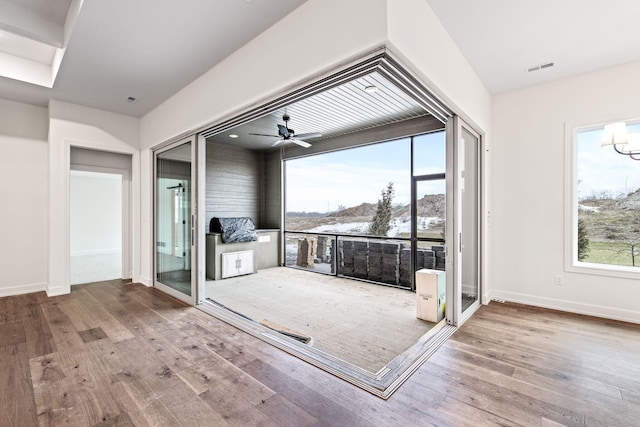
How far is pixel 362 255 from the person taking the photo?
5.82 meters

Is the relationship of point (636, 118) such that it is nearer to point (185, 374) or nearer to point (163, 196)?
point (185, 374)

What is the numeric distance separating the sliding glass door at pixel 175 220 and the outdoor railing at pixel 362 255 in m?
3.02

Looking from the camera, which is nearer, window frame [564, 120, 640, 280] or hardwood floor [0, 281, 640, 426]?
hardwood floor [0, 281, 640, 426]

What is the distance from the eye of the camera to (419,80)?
2.38 meters

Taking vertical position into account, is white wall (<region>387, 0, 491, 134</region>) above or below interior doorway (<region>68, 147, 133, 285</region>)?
above

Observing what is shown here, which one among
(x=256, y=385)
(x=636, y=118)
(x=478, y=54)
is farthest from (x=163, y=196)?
(x=636, y=118)

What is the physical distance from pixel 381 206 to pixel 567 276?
9.73 feet

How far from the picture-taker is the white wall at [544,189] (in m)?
3.50

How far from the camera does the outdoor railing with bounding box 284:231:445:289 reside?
5066 millimetres

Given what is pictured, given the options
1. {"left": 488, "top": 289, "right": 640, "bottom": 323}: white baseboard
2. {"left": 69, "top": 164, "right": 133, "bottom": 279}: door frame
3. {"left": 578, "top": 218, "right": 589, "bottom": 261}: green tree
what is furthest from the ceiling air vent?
{"left": 69, "top": 164, "right": 133, "bottom": 279}: door frame

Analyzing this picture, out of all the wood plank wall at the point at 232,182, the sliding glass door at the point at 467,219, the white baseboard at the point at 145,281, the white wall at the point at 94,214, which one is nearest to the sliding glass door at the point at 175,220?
the white baseboard at the point at 145,281

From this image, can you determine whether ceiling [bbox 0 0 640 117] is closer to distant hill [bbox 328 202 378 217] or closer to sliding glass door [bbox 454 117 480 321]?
sliding glass door [bbox 454 117 480 321]

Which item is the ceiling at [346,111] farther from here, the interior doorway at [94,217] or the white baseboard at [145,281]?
the interior doorway at [94,217]

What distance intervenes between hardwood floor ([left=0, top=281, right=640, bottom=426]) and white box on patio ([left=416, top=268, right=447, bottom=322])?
355 mm
